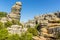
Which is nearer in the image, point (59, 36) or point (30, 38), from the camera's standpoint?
point (59, 36)

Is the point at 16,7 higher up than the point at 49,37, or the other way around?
the point at 16,7

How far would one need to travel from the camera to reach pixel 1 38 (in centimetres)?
5941

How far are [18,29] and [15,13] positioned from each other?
26567 mm

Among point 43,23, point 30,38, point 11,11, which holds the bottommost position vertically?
point 30,38

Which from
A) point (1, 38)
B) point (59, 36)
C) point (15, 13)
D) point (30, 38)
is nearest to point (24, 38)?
point (30, 38)

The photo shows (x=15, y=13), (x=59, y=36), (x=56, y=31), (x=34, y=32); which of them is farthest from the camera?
(x=15, y=13)

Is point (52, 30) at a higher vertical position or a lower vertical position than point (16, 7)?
lower

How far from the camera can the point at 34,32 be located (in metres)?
68.0

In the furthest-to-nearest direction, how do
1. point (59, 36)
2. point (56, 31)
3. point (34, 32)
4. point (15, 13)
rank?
point (15, 13) → point (34, 32) → point (56, 31) → point (59, 36)

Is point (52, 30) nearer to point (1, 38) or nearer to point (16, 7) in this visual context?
point (1, 38)

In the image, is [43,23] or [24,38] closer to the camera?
[24,38]

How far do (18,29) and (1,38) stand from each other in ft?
42.0

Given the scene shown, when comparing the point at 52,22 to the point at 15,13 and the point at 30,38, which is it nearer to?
the point at 30,38

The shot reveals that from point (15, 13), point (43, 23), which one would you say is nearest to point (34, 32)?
point (43, 23)
